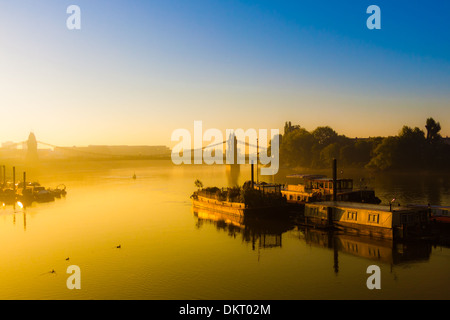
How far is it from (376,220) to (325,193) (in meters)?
18.5

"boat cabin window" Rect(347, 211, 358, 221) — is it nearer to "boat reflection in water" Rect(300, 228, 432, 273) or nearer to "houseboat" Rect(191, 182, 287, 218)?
"boat reflection in water" Rect(300, 228, 432, 273)

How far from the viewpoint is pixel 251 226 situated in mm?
52219

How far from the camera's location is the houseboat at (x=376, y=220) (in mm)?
40156

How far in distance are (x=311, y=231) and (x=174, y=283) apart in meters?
21.3

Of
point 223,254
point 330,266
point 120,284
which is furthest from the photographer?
point 223,254

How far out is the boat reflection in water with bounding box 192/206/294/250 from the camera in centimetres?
4459

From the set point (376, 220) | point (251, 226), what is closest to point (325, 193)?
point (251, 226)

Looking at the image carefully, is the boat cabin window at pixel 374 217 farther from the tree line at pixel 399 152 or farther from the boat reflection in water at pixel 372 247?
the tree line at pixel 399 152

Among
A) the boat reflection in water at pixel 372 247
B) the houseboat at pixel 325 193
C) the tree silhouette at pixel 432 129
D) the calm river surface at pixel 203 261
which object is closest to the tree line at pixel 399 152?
the tree silhouette at pixel 432 129

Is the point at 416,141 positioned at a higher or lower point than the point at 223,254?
higher

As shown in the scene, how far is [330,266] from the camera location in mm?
34625

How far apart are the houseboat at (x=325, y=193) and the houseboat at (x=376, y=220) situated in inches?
423
